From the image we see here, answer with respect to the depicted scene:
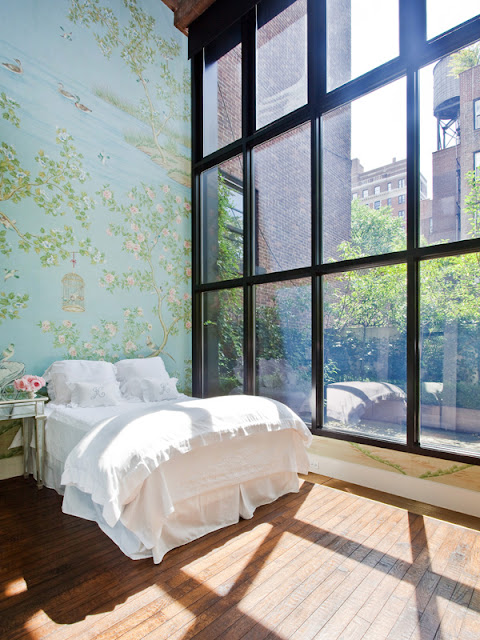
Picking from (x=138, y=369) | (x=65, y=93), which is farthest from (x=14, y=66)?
(x=138, y=369)

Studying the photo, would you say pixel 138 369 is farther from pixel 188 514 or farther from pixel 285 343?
pixel 188 514

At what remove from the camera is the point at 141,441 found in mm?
2135

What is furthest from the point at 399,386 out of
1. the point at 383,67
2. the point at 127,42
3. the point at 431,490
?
the point at 127,42

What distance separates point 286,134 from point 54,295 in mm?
2808

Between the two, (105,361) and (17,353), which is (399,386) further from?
(17,353)

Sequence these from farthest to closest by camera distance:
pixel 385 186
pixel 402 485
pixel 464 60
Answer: pixel 385 186 < pixel 402 485 < pixel 464 60

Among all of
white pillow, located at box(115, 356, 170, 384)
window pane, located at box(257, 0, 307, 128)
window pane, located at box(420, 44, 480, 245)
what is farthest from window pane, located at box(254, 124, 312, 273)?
white pillow, located at box(115, 356, 170, 384)

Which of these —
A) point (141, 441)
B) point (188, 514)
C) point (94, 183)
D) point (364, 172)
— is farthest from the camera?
point (94, 183)

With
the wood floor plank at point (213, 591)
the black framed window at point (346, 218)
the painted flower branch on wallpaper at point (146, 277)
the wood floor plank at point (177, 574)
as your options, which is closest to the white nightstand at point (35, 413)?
the painted flower branch on wallpaper at point (146, 277)

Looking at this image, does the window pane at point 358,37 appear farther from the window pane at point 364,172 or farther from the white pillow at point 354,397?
the white pillow at point 354,397

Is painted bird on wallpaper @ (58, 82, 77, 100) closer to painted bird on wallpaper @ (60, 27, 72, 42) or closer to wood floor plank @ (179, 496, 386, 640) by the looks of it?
painted bird on wallpaper @ (60, 27, 72, 42)

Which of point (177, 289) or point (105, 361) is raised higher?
point (177, 289)

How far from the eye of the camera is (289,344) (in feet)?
12.8

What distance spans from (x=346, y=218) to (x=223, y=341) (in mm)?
1996
